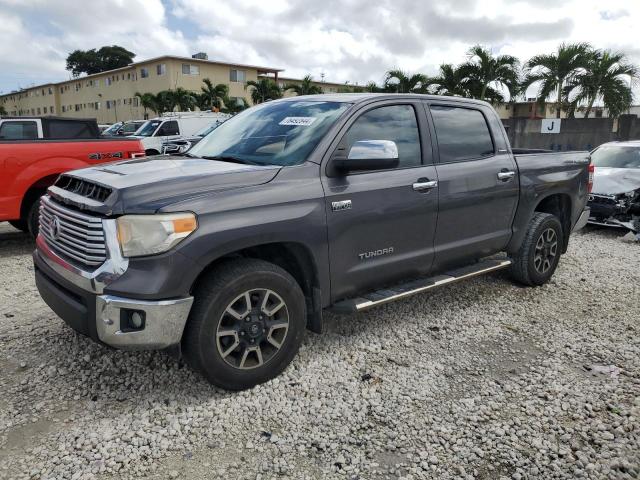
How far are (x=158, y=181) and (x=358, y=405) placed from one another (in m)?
1.81

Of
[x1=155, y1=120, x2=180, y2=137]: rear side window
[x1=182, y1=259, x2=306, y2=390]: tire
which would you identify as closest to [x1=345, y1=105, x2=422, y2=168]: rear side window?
[x1=182, y1=259, x2=306, y2=390]: tire

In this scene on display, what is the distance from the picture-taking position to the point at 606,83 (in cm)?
2052

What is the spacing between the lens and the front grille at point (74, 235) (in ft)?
9.33

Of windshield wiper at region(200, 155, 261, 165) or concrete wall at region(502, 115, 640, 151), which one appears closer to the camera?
windshield wiper at region(200, 155, 261, 165)

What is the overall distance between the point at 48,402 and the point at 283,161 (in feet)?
6.92

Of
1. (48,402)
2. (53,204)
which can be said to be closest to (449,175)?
(53,204)

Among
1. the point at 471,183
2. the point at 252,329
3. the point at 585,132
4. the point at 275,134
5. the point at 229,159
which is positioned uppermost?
the point at 585,132

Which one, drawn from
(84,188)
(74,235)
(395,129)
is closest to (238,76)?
(395,129)

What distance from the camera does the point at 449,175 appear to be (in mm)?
4129

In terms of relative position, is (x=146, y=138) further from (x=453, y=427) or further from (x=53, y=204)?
(x=453, y=427)

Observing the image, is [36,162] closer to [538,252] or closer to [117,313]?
[117,313]

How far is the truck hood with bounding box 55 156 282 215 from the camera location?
279cm

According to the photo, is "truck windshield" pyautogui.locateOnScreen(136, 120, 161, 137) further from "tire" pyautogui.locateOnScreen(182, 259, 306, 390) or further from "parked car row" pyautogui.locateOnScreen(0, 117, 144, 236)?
"tire" pyautogui.locateOnScreen(182, 259, 306, 390)

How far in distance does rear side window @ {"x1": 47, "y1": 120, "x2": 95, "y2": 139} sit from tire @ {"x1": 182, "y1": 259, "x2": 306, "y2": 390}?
22.0 feet
